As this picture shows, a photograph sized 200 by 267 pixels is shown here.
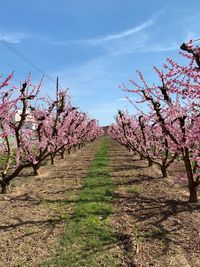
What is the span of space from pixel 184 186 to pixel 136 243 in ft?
19.8

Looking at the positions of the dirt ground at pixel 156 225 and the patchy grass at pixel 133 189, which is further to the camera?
the patchy grass at pixel 133 189

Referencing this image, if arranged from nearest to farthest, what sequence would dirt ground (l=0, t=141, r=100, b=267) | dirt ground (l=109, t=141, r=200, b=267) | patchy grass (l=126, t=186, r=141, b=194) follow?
1. dirt ground (l=109, t=141, r=200, b=267)
2. dirt ground (l=0, t=141, r=100, b=267)
3. patchy grass (l=126, t=186, r=141, b=194)

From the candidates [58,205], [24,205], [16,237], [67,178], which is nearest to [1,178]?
[24,205]

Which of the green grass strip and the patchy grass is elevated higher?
the patchy grass

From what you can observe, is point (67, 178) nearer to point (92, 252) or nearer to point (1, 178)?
point (1, 178)

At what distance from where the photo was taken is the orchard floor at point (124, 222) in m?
5.74

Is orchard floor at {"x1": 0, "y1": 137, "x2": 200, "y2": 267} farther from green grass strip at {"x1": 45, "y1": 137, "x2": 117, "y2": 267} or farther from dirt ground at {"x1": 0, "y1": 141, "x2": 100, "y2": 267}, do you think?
green grass strip at {"x1": 45, "y1": 137, "x2": 117, "y2": 267}

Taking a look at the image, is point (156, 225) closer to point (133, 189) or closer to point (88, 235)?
point (88, 235)

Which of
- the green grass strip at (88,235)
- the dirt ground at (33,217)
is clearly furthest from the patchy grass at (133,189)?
the dirt ground at (33,217)

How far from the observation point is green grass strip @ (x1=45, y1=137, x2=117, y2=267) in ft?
18.1

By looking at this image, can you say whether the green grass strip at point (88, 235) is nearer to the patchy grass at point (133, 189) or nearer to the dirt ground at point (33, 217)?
the dirt ground at point (33, 217)

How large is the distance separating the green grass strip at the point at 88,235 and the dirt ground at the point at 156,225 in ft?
0.95

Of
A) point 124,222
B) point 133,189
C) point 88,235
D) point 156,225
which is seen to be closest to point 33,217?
point 88,235

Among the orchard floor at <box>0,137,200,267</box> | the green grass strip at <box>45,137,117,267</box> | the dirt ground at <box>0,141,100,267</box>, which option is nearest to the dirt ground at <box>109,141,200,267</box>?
the orchard floor at <box>0,137,200,267</box>
